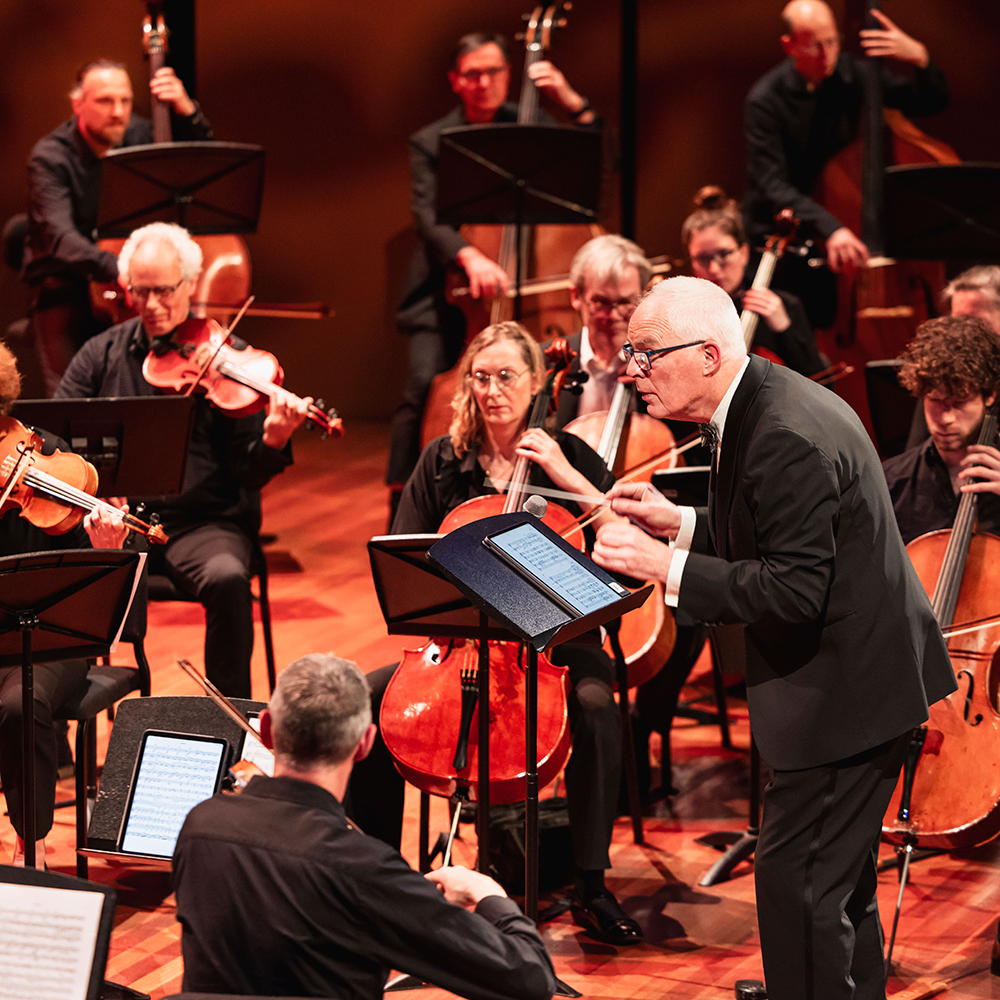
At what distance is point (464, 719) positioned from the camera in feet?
8.76

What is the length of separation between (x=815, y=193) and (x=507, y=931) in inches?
155

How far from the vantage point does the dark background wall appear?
6438 millimetres

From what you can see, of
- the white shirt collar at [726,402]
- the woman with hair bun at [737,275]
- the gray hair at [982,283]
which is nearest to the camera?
the white shirt collar at [726,402]

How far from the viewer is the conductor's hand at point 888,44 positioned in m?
4.78

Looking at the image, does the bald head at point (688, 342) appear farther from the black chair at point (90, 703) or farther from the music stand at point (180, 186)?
the music stand at point (180, 186)

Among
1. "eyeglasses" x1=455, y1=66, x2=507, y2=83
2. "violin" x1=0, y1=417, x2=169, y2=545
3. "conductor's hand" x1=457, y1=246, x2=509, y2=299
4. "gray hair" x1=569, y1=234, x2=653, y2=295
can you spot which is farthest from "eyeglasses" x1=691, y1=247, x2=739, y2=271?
"violin" x1=0, y1=417, x2=169, y2=545

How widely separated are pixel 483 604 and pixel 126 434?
1400 mm

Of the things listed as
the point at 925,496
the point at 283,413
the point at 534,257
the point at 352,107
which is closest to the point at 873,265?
the point at 534,257

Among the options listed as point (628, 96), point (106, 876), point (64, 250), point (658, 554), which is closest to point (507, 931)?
point (658, 554)

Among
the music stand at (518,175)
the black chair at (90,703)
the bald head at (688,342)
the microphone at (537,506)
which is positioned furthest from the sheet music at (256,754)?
the music stand at (518,175)

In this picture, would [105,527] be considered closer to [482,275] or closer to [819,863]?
[819,863]

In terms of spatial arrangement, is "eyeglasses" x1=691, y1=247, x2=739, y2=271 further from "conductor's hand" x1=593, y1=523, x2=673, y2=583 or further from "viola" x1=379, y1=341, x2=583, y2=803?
"conductor's hand" x1=593, y1=523, x2=673, y2=583

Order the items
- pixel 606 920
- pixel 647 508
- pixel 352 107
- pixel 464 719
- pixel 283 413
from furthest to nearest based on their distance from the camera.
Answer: pixel 352 107 < pixel 283 413 < pixel 606 920 < pixel 464 719 < pixel 647 508

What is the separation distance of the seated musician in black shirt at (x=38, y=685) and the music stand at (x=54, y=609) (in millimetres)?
201
